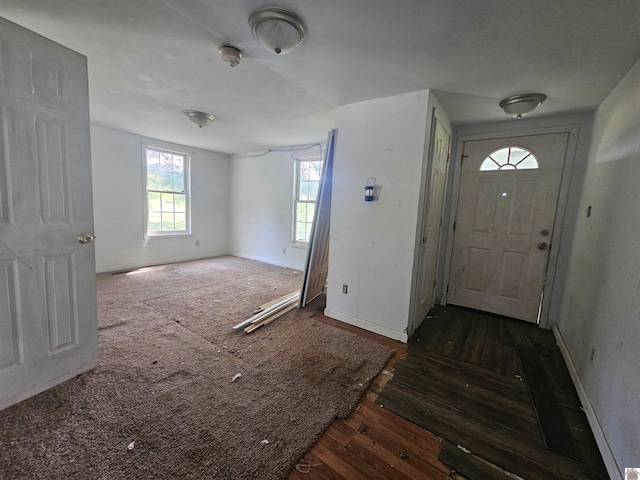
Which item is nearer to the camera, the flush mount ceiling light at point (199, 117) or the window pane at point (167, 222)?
the flush mount ceiling light at point (199, 117)

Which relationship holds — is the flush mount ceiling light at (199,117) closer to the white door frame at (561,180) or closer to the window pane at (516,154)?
the white door frame at (561,180)

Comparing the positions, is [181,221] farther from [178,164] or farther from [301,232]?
[301,232]

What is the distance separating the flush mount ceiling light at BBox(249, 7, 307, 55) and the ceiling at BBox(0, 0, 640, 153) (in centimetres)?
5

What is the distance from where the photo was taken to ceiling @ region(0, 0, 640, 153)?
1392 mm

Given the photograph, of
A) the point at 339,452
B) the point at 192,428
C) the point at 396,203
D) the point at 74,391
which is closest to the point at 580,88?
the point at 396,203

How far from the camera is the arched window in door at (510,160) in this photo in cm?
299

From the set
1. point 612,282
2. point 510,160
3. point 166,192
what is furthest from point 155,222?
point 612,282

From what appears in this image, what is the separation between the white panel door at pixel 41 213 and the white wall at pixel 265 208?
355 centimetres

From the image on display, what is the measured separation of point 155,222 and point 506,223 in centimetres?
571

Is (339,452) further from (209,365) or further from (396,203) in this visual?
(396,203)

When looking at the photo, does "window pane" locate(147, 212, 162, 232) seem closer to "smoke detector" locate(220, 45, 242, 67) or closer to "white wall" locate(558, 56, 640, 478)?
"smoke detector" locate(220, 45, 242, 67)

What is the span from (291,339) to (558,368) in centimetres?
231

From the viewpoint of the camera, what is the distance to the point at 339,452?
139 centimetres

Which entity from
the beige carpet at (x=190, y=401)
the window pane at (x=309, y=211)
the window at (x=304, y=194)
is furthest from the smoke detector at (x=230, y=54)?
the window pane at (x=309, y=211)
